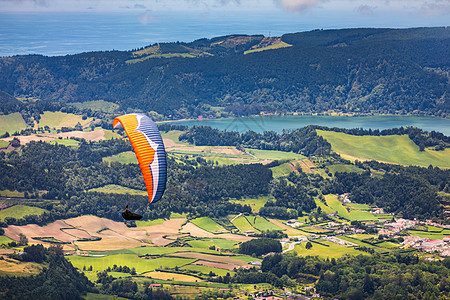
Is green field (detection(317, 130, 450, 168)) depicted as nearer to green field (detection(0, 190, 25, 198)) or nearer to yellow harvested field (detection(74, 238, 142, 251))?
yellow harvested field (detection(74, 238, 142, 251))

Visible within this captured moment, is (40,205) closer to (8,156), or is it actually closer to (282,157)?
(8,156)

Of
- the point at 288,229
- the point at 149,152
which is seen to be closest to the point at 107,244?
the point at 288,229

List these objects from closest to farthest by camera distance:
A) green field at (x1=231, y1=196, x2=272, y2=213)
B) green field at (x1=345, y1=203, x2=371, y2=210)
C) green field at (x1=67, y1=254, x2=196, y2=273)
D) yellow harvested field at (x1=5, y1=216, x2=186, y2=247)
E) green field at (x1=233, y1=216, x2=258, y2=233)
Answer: green field at (x1=67, y1=254, x2=196, y2=273)
yellow harvested field at (x1=5, y1=216, x2=186, y2=247)
green field at (x1=233, y1=216, x2=258, y2=233)
green field at (x1=345, y1=203, x2=371, y2=210)
green field at (x1=231, y1=196, x2=272, y2=213)

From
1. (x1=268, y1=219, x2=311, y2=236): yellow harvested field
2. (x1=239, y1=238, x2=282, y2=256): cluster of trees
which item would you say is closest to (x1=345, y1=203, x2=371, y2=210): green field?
(x1=268, y1=219, x2=311, y2=236): yellow harvested field

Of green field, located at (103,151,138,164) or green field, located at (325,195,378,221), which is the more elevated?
green field, located at (103,151,138,164)

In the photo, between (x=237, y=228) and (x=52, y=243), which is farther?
(x=237, y=228)

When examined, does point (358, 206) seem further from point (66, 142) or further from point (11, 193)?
point (66, 142)

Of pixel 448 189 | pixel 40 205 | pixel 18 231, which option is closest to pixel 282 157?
pixel 448 189
